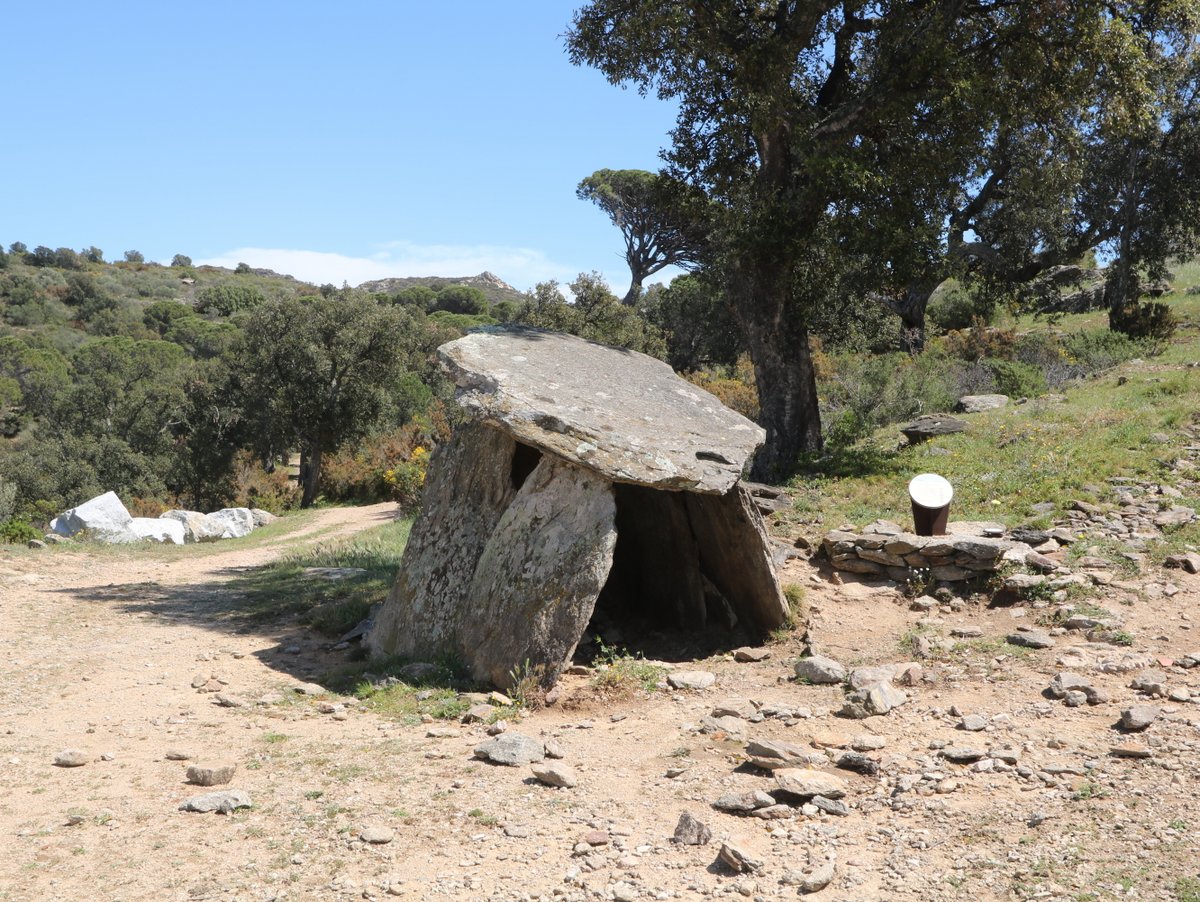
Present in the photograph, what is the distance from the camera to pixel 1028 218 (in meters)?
23.2

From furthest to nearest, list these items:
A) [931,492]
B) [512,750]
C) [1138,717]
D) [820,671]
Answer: [931,492]
[820,671]
[512,750]
[1138,717]

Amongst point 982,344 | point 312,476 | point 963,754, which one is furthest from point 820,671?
point 312,476

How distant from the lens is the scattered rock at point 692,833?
4441mm

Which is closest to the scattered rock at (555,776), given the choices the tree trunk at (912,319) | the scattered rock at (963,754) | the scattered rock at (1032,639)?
the scattered rock at (963,754)

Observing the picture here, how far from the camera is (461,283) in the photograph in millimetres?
80062

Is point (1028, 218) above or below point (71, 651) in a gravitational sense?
above

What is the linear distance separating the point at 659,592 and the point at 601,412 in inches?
86.6

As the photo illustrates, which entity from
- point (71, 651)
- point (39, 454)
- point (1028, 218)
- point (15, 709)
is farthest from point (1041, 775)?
point (39, 454)

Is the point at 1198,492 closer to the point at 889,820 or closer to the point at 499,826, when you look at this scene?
the point at 889,820

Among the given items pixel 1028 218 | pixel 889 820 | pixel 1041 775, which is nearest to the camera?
pixel 889 820

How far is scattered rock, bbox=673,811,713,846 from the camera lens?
4.44 metres

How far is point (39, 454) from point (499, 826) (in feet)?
106

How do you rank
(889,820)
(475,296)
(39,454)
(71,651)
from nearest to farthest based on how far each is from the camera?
(889,820) < (71,651) < (39,454) < (475,296)

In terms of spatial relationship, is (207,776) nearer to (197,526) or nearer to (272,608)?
(272,608)
